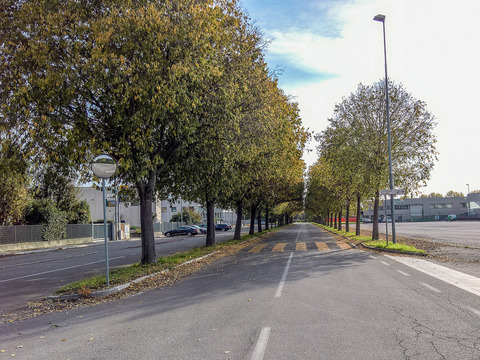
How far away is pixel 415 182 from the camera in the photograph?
2164 cm

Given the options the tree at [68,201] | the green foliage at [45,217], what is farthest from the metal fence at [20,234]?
the tree at [68,201]

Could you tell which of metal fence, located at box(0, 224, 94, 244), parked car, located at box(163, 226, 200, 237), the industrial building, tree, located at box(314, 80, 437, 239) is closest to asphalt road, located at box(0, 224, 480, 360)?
tree, located at box(314, 80, 437, 239)

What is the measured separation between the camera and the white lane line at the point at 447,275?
8.68 metres

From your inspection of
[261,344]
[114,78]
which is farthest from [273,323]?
[114,78]

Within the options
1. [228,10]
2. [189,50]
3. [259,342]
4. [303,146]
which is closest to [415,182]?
[303,146]

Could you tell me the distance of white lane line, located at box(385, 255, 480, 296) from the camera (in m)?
8.68

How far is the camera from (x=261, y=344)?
496 centimetres

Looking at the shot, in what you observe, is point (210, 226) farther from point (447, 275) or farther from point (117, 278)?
point (447, 275)

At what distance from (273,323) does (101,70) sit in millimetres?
7570

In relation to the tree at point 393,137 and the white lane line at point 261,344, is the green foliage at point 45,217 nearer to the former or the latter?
the tree at point 393,137

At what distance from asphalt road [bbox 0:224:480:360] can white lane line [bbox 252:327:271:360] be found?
0.04 ft

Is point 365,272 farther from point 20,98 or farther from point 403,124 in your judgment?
point 403,124

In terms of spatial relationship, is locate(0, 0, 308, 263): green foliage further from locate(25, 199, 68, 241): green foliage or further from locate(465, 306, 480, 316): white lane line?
locate(25, 199, 68, 241): green foliage

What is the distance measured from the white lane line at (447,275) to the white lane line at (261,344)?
195 inches
